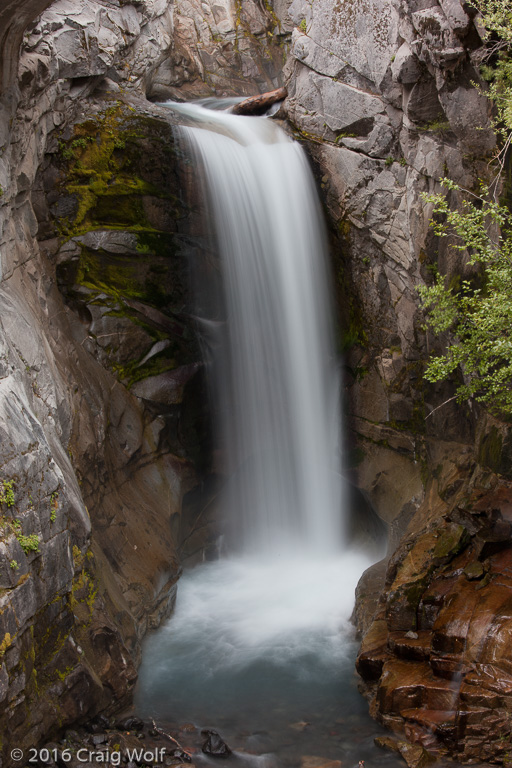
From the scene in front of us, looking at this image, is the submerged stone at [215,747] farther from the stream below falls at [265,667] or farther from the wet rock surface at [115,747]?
the wet rock surface at [115,747]

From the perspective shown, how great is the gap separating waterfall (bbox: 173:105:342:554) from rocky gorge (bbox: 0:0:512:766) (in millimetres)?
582

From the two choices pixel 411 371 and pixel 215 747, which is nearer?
pixel 215 747

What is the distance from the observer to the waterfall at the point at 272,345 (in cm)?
1479

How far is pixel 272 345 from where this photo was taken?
1508cm

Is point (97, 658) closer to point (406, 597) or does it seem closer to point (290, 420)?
point (406, 597)

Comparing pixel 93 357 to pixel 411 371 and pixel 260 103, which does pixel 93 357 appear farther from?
pixel 260 103

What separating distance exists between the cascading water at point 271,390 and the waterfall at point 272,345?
0.02 m

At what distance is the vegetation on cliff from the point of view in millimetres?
8858

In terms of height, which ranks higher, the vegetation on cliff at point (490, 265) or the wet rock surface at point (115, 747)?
the vegetation on cliff at point (490, 265)

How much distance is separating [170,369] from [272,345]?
98.7 inches

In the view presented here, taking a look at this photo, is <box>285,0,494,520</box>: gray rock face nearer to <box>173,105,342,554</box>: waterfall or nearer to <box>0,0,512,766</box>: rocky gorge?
<box>0,0,512,766</box>: rocky gorge

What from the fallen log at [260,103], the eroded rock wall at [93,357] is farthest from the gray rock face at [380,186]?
the eroded rock wall at [93,357]

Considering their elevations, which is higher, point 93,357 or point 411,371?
point 93,357

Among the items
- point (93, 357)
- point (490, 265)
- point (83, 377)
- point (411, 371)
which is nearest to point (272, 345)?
point (411, 371)
